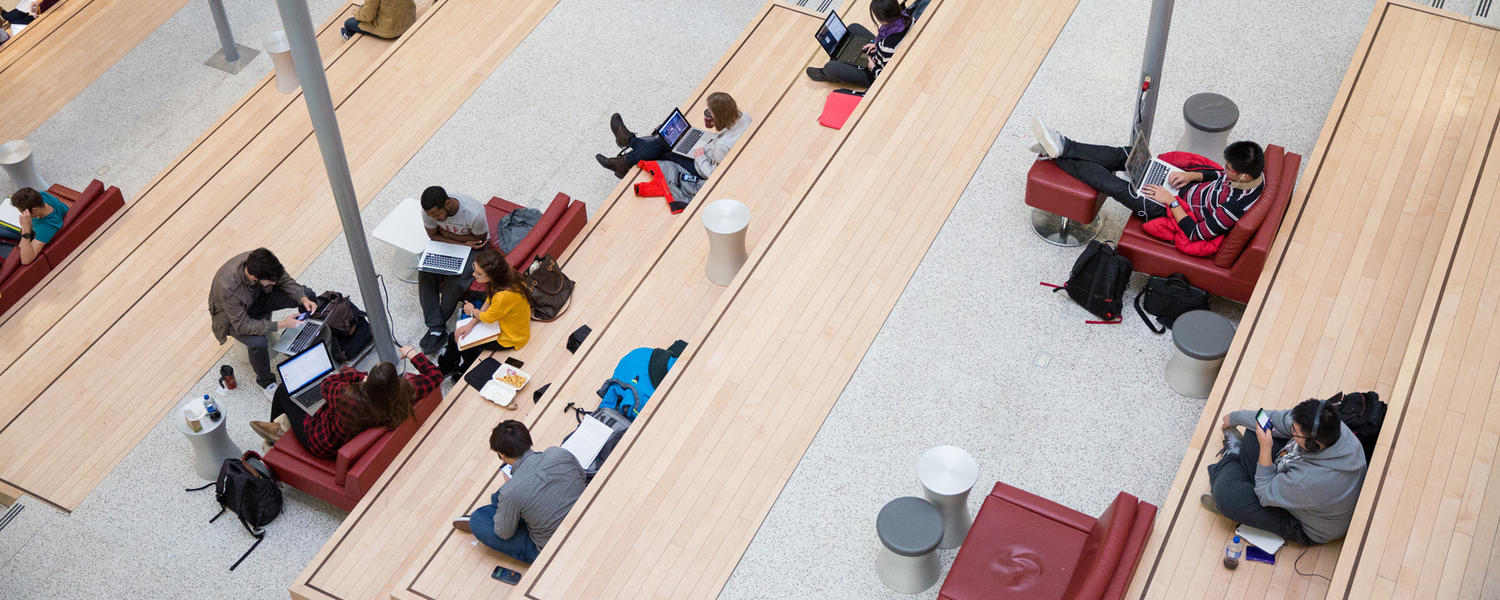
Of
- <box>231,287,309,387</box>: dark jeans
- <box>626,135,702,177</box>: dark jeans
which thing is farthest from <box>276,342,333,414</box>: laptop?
<box>626,135,702,177</box>: dark jeans

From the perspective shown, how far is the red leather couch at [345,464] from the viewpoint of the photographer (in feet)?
25.4

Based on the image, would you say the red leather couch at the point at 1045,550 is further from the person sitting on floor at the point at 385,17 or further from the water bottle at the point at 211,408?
the person sitting on floor at the point at 385,17

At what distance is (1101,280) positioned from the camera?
7.28 metres

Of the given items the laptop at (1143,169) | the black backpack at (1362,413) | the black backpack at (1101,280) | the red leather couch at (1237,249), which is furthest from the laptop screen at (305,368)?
the black backpack at (1362,413)

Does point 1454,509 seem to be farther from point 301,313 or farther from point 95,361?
point 95,361

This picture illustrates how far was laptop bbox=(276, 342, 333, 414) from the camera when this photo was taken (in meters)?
8.34

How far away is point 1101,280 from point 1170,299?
1.24ft

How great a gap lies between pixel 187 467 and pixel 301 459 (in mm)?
969

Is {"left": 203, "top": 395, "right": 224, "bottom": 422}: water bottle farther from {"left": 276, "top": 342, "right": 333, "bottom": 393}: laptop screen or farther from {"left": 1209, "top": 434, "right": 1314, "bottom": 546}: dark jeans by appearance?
{"left": 1209, "top": 434, "right": 1314, "bottom": 546}: dark jeans

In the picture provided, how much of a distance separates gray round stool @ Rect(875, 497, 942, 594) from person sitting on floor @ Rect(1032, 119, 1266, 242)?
92.0 inches

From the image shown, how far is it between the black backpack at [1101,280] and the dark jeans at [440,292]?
415cm

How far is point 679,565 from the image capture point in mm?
6406

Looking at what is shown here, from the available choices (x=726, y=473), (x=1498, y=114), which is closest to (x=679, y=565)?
(x=726, y=473)

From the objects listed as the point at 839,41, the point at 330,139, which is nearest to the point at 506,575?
the point at 330,139
